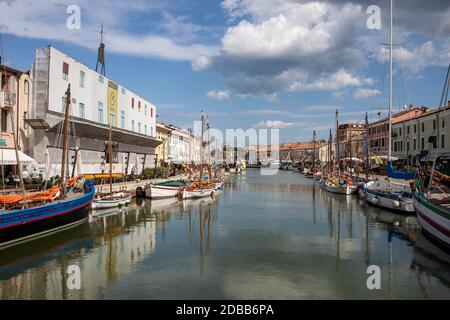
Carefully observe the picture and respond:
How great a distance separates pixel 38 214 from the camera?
71.8 feet

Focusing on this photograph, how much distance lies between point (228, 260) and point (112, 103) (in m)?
41.5

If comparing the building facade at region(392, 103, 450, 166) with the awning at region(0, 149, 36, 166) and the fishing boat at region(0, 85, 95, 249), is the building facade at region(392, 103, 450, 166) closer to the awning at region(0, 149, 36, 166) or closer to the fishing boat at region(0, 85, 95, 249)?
the fishing boat at region(0, 85, 95, 249)

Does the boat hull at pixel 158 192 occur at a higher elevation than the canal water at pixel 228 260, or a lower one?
higher

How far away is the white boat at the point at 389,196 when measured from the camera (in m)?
32.2

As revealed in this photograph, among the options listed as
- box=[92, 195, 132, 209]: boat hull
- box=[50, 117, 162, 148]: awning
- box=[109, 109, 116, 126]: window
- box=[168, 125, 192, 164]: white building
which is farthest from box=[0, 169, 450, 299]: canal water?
box=[168, 125, 192, 164]: white building

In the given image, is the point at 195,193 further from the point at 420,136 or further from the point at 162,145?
the point at 162,145

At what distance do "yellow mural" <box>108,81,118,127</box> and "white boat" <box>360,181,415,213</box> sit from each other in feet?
112

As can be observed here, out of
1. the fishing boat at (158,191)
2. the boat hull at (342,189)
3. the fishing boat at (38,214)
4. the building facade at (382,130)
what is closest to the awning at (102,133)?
the fishing boat at (38,214)

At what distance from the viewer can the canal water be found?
564 inches

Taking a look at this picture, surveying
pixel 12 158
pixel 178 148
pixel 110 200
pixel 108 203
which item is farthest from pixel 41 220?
pixel 178 148

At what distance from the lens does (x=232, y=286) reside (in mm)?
14703

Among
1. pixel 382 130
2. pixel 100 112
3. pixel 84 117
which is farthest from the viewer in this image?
pixel 382 130

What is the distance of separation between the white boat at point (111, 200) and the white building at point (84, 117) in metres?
4.35

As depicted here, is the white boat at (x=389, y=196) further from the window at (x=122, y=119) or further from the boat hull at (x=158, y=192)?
the window at (x=122, y=119)
